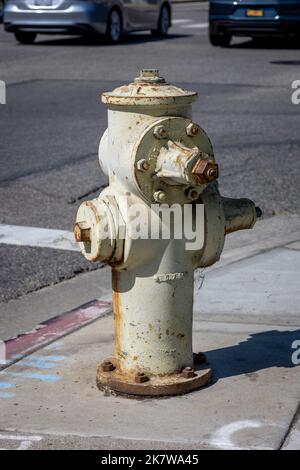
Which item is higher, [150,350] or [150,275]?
[150,275]

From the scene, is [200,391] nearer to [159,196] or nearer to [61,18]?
[159,196]

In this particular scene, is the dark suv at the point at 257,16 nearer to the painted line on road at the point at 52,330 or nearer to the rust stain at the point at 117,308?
the painted line on road at the point at 52,330

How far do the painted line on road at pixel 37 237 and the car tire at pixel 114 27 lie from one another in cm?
1235

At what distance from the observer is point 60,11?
18562 mm

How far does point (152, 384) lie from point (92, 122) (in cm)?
719

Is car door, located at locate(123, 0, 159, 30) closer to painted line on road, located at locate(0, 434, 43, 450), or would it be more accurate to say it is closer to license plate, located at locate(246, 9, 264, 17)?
license plate, located at locate(246, 9, 264, 17)

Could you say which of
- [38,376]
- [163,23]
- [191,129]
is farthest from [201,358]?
[163,23]

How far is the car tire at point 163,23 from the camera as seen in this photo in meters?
22.0

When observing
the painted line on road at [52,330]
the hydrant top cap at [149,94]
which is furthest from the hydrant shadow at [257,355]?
the hydrant top cap at [149,94]

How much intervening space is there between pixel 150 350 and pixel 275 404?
0.58 m

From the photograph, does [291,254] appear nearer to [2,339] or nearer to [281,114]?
[2,339]

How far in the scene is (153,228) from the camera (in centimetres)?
450

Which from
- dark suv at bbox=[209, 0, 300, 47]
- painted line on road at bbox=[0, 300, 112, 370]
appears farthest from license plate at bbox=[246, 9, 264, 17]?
painted line on road at bbox=[0, 300, 112, 370]

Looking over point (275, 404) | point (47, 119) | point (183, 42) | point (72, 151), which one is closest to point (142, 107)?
point (275, 404)
